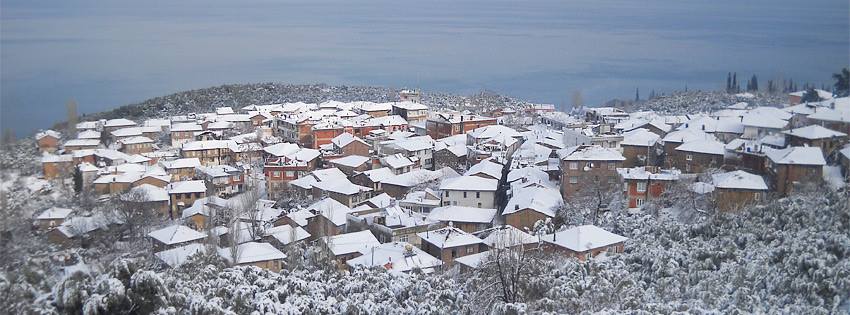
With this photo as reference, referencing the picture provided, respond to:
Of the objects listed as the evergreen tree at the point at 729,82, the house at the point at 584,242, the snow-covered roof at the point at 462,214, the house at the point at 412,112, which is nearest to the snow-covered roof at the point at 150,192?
the snow-covered roof at the point at 462,214

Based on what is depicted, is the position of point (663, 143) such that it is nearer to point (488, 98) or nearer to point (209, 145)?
point (209, 145)

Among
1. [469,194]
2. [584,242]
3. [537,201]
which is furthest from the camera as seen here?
[469,194]

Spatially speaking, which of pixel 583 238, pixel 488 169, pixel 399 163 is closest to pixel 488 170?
pixel 488 169

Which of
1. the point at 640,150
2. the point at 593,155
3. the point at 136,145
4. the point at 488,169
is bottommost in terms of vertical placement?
the point at 136,145

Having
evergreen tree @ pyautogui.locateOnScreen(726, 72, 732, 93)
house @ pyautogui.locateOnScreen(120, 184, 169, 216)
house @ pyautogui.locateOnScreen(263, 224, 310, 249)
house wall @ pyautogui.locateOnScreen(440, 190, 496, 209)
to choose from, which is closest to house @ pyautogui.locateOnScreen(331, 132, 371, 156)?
house @ pyautogui.locateOnScreen(120, 184, 169, 216)

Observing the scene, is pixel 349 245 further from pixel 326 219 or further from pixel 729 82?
pixel 729 82

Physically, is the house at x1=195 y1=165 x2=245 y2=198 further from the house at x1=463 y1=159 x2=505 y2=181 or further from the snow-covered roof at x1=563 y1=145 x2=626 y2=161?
the snow-covered roof at x1=563 y1=145 x2=626 y2=161
